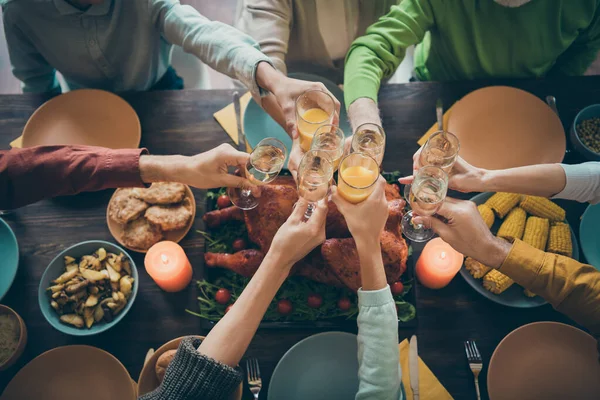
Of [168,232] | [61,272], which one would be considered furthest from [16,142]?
[168,232]

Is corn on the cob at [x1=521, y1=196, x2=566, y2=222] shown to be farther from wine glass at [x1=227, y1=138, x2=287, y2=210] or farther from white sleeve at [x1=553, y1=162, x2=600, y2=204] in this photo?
wine glass at [x1=227, y1=138, x2=287, y2=210]

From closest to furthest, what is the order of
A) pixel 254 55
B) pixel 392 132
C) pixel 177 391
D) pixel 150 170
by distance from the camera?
pixel 177 391 < pixel 150 170 < pixel 254 55 < pixel 392 132

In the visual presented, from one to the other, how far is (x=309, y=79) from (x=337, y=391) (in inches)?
51.1

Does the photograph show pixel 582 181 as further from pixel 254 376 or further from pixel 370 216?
pixel 254 376

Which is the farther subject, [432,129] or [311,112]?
[432,129]

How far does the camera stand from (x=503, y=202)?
5.28 feet

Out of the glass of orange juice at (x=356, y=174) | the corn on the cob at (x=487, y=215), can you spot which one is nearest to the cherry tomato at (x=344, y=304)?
the glass of orange juice at (x=356, y=174)

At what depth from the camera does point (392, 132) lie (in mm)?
1833

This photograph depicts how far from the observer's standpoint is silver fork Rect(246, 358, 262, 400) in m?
1.42

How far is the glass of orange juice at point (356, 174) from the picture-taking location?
1291 millimetres

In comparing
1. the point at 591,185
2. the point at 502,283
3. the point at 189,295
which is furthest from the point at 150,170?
the point at 591,185

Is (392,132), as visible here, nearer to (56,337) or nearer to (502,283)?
(502,283)

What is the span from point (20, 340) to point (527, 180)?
191cm

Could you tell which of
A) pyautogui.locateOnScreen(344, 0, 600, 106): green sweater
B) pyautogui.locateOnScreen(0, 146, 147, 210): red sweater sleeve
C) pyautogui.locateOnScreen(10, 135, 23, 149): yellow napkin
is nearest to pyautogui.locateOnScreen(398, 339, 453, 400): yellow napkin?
pyautogui.locateOnScreen(344, 0, 600, 106): green sweater
